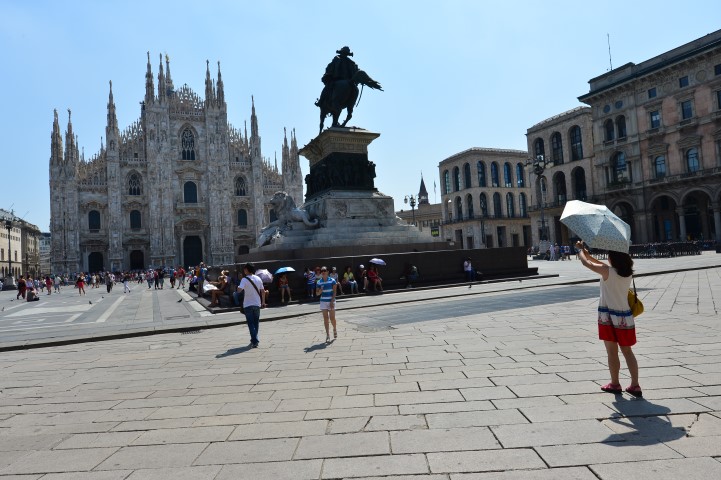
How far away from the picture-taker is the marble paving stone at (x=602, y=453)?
2863 mm

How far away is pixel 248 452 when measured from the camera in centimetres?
328

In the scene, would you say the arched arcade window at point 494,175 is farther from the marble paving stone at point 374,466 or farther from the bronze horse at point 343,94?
the marble paving stone at point 374,466

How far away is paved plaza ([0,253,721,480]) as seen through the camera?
2.99m

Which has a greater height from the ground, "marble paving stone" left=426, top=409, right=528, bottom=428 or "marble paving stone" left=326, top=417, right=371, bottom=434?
"marble paving stone" left=326, top=417, right=371, bottom=434

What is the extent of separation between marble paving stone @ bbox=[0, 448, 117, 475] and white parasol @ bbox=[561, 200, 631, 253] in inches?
156

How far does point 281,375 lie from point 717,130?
42533mm

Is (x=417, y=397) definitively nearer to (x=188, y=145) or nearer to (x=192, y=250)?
(x=192, y=250)

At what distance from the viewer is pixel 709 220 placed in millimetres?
39156

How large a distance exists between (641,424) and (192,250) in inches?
2173

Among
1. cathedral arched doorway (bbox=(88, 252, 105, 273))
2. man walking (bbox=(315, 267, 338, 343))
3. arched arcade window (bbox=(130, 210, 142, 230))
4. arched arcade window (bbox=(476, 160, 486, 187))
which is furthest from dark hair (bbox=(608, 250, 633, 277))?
arched arcade window (bbox=(476, 160, 486, 187))

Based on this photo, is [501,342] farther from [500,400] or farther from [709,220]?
[709,220]

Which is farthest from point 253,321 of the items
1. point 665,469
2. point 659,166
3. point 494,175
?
point 494,175

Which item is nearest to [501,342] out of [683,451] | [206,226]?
[683,451]

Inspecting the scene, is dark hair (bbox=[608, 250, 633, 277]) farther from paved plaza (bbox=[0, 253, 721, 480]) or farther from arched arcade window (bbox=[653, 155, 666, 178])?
arched arcade window (bbox=[653, 155, 666, 178])
